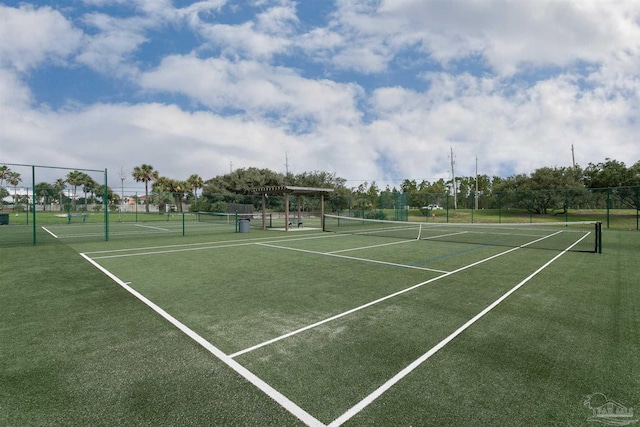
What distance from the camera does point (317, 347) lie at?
398cm

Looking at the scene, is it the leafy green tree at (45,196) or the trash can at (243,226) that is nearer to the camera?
the trash can at (243,226)

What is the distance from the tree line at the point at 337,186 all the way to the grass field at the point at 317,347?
12168 mm

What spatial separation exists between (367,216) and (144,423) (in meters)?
31.6

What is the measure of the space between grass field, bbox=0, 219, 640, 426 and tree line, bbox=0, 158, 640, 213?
12.2 meters

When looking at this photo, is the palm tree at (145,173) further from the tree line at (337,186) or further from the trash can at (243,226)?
the trash can at (243,226)

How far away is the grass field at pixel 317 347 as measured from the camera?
2.81 meters

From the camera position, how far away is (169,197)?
35.3 m

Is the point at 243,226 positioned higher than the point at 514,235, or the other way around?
the point at 243,226

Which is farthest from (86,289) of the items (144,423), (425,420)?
(425,420)

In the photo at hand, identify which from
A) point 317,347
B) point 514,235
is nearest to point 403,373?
point 317,347

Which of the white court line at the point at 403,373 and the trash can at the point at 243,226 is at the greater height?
the trash can at the point at 243,226

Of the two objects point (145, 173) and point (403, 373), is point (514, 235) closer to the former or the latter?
point (403, 373)

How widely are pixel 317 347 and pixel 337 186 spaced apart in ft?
197

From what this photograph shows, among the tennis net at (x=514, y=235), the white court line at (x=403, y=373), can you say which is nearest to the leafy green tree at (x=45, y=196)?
the tennis net at (x=514, y=235)
